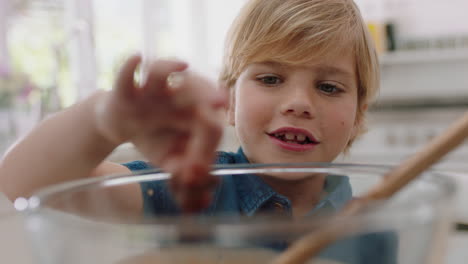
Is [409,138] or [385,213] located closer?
[385,213]

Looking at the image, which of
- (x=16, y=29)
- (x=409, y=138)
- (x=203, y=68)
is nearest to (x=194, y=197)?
(x=16, y=29)

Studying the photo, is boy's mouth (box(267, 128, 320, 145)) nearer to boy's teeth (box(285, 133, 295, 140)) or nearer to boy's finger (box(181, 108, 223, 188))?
boy's teeth (box(285, 133, 295, 140))

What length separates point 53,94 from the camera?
1850 mm

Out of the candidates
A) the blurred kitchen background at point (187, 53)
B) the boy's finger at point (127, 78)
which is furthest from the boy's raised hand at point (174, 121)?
the blurred kitchen background at point (187, 53)

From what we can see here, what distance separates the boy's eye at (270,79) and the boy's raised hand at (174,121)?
370mm

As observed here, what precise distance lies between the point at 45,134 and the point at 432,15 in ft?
8.14

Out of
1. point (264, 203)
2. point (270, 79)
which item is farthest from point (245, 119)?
point (264, 203)

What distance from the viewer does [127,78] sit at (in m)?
0.32

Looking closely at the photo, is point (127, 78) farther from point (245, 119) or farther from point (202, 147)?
point (245, 119)

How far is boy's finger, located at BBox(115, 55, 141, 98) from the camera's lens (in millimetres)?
318

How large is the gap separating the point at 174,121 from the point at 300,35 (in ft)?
1.50

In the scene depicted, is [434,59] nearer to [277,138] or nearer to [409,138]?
[409,138]

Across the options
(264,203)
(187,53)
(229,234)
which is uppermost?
(229,234)

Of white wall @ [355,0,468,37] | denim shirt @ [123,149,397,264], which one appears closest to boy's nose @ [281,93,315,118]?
denim shirt @ [123,149,397,264]
